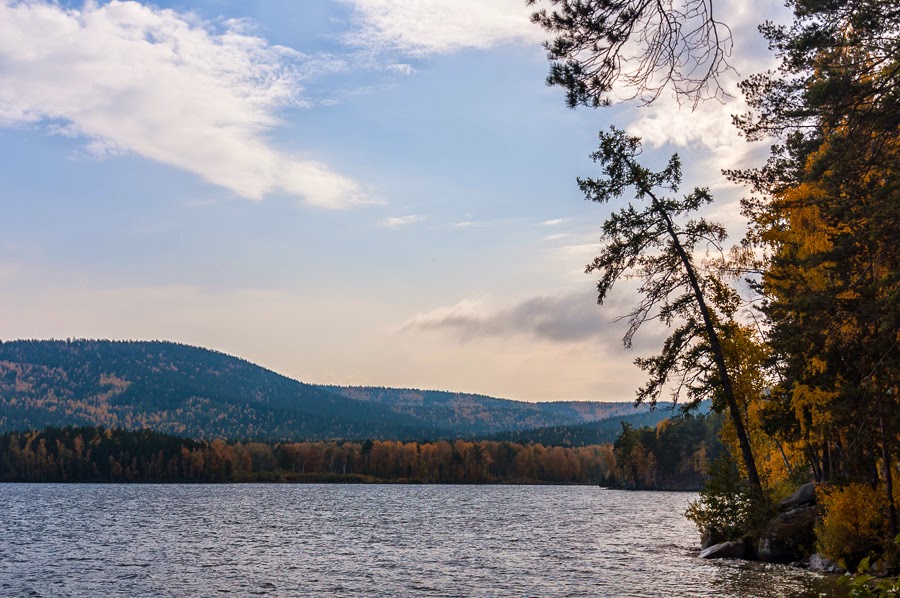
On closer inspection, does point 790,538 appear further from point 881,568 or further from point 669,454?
point 669,454

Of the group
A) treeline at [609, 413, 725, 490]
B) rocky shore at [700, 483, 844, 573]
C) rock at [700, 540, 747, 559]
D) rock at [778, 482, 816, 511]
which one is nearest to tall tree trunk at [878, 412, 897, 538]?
rocky shore at [700, 483, 844, 573]

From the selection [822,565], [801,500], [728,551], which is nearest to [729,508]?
[728,551]

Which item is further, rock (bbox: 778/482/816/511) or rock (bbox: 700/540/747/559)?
rock (bbox: 778/482/816/511)

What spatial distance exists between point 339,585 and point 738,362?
21.8 metres

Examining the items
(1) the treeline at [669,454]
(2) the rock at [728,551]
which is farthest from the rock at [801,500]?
(1) the treeline at [669,454]

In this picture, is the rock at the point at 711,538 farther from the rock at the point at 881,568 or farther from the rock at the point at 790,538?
the rock at the point at 881,568

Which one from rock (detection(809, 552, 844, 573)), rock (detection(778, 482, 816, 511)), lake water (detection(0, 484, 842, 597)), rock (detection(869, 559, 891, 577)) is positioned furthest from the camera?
rock (detection(778, 482, 816, 511))

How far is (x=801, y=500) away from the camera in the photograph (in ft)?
122

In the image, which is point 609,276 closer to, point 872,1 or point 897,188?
point 897,188

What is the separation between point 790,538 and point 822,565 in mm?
3333

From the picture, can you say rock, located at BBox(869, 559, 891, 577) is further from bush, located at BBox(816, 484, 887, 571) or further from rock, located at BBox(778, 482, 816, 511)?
rock, located at BBox(778, 482, 816, 511)

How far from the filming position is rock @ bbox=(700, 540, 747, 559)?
36.6 metres

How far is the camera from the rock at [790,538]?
3441 centimetres

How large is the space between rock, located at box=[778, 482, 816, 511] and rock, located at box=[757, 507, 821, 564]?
124cm
